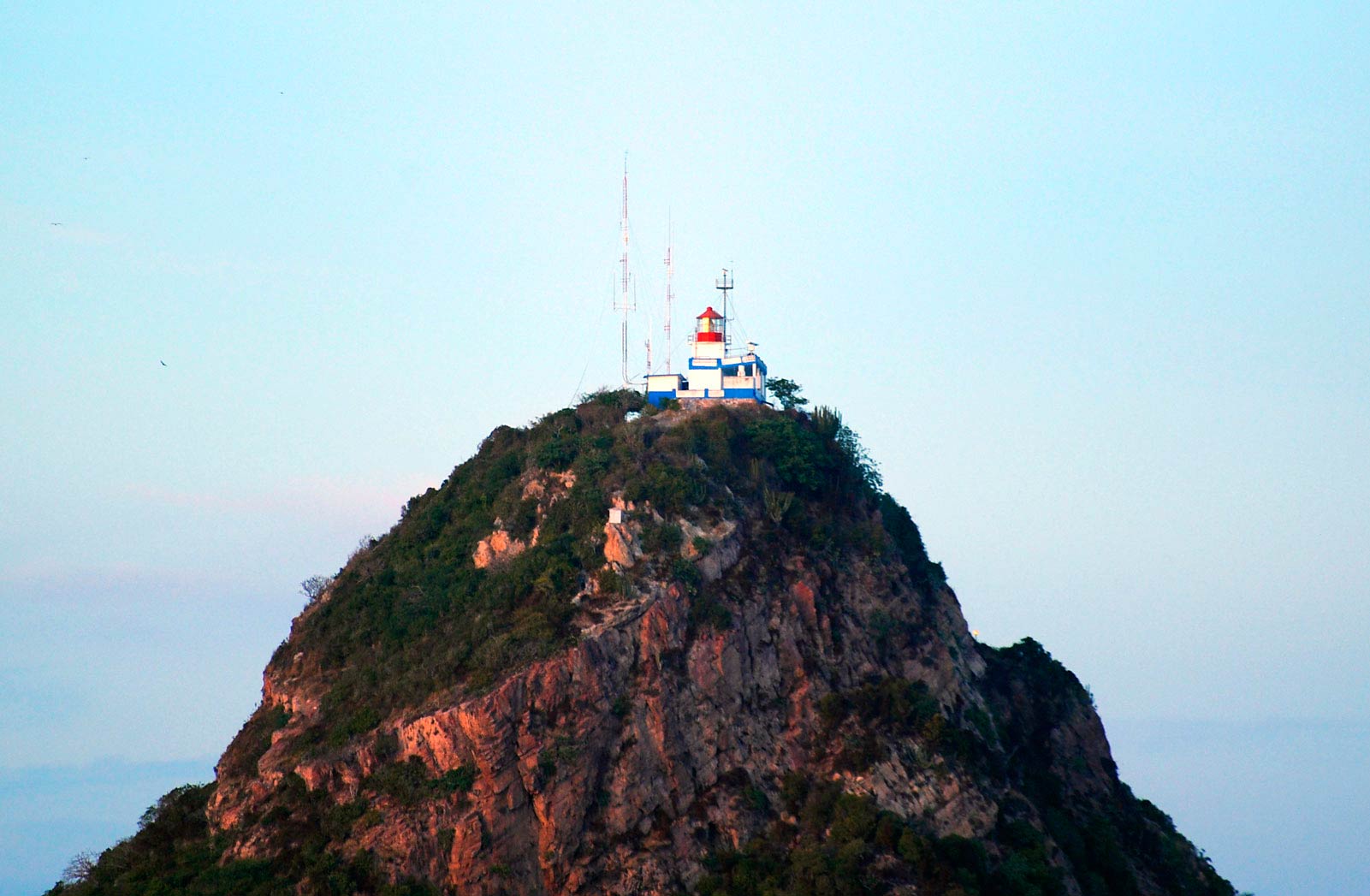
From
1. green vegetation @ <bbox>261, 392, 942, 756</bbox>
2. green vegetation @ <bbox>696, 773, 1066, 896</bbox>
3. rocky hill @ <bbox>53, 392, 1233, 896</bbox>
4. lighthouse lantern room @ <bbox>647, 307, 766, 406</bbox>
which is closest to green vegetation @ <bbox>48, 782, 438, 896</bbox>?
rocky hill @ <bbox>53, 392, 1233, 896</bbox>

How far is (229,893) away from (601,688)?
14753 mm

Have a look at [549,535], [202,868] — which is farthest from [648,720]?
[202,868]

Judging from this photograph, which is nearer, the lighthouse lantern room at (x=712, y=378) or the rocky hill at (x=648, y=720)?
the rocky hill at (x=648, y=720)

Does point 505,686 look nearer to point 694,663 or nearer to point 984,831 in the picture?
point 694,663

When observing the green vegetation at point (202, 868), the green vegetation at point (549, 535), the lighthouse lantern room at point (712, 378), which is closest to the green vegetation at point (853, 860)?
the green vegetation at point (549, 535)

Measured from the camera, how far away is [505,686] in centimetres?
6094

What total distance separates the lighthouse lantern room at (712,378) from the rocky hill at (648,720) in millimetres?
3072

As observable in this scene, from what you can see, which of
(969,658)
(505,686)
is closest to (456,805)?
(505,686)

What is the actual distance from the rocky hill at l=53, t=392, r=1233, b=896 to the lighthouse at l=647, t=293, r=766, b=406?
309 cm

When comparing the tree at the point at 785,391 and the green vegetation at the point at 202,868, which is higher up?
the tree at the point at 785,391

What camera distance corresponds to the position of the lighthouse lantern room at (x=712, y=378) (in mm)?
80125

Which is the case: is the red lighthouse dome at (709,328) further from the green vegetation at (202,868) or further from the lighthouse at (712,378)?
the green vegetation at (202,868)

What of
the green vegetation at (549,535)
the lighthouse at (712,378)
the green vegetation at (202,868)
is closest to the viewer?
the green vegetation at (202,868)

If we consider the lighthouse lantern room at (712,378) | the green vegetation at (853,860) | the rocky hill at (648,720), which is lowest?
the green vegetation at (853,860)
